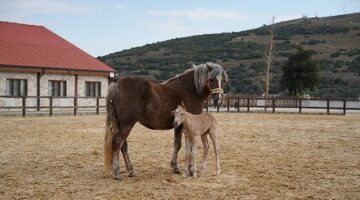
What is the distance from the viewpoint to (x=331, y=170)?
28.2 feet

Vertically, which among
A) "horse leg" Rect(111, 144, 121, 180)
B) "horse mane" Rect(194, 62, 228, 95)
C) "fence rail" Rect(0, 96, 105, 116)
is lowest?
"horse leg" Rect(111, 144, 121, 180)

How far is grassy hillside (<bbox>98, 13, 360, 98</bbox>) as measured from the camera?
55219 mm

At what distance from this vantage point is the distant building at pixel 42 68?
84.9 ft

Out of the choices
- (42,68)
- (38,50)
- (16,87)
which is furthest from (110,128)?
(38,50)

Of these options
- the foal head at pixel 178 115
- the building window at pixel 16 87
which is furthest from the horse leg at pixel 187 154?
the building window at pixel 16 87

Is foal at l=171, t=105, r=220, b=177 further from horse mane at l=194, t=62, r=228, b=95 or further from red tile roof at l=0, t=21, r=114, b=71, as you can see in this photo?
red tile roof at l=0, t=21, r=114, b=71

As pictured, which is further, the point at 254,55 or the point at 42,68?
the point at 254,55

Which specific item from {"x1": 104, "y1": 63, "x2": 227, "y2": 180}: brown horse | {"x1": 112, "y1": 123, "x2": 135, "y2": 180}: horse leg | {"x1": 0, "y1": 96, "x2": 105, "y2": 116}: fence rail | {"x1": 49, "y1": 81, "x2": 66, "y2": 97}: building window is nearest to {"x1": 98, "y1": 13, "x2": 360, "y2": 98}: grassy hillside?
{"x1": 49, "y1": 81, "x2": 66, "y2": 97}: building window

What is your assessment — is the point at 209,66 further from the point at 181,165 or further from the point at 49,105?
the point at 49,105

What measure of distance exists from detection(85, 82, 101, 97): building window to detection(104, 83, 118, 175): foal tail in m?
22.2

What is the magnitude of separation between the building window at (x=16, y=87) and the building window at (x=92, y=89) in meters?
4.21

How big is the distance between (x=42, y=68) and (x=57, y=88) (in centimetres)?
176

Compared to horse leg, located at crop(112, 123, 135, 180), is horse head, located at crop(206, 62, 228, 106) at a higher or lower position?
higher

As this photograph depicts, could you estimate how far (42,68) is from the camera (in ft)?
87.7
